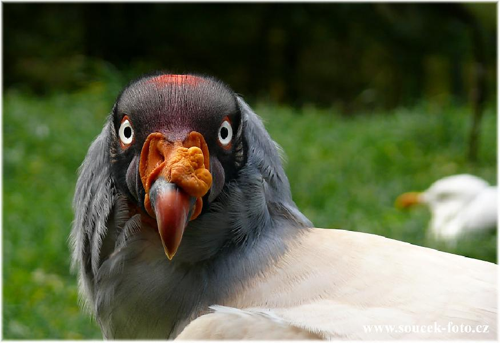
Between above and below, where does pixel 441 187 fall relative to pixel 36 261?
above

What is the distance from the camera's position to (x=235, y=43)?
12.6m

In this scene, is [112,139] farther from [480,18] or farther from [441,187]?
[480,18]

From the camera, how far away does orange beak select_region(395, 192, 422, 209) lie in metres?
5.64

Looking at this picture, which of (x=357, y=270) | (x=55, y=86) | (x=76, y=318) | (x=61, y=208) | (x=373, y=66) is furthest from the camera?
(x=373, y=66)

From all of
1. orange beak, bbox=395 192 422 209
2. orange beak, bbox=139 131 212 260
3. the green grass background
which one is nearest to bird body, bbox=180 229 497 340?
orange beak, bbox=139 131 212 260

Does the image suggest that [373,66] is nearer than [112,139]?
No

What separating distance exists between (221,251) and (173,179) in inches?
15.6

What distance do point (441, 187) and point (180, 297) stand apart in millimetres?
4069

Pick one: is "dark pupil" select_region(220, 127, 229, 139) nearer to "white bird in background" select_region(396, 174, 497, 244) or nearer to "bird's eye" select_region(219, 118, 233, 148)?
A: "bird's eye" select_region(219, 118, 233, 148)

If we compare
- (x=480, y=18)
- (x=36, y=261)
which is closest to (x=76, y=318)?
(x=36, y=261)

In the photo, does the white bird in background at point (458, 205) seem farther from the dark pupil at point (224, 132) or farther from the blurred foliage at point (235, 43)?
the blurred foliage at point (235, 43)

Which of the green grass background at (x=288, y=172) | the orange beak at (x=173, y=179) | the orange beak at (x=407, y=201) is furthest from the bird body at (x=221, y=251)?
the orange beak at (x=407, y=201)

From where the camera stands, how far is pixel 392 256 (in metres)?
2.01

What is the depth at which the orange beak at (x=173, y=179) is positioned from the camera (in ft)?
5.39
